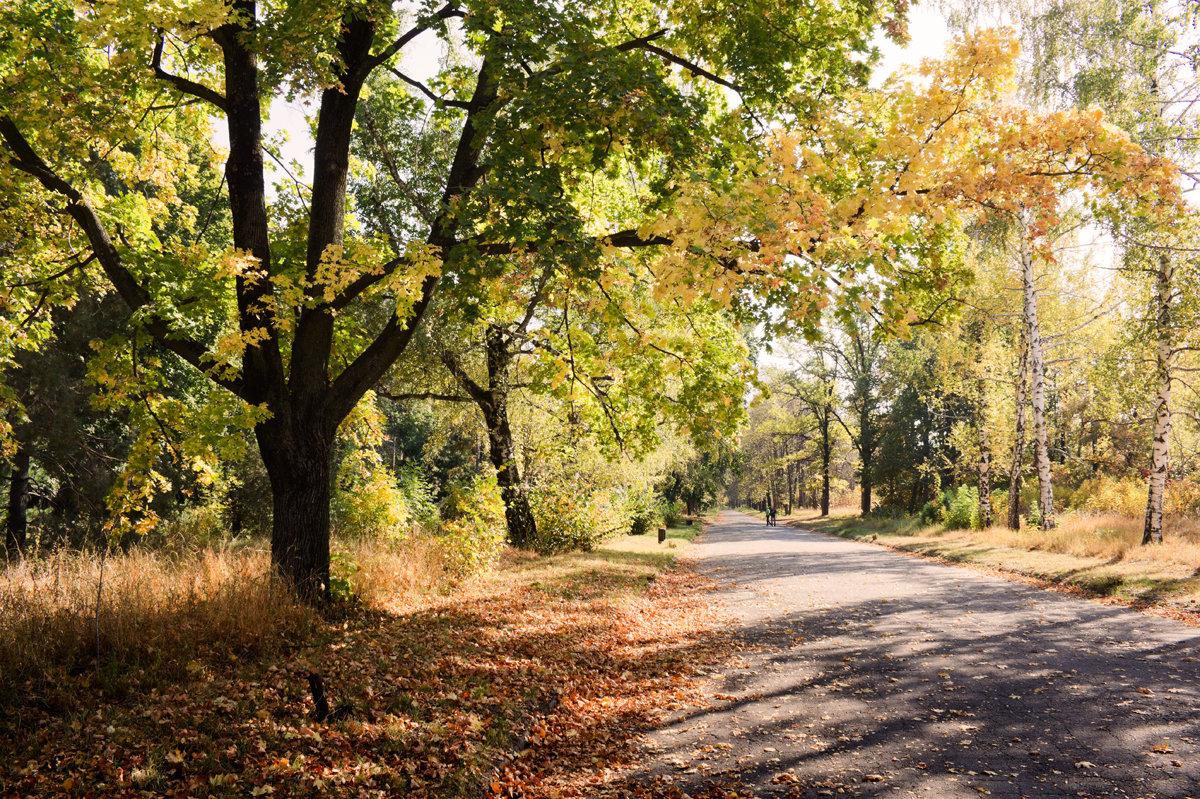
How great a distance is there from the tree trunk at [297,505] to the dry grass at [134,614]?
381 mm

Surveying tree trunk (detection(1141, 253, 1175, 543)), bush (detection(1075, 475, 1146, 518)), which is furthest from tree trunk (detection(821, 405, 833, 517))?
tree trunk (detection(1141, 253, 1175, 543))

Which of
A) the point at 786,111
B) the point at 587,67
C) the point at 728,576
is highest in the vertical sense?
the point at 786,111

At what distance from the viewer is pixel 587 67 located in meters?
5.10

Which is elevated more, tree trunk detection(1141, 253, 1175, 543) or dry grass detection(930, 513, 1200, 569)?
tree trunk detection(1141, 253, 1175, 543)

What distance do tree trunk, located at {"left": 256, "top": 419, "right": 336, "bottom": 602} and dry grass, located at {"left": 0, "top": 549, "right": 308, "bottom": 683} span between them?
38 cm

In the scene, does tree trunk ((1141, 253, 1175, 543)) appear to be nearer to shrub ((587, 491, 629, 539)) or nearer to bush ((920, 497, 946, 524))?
bush ((920, 497, 946, 524))

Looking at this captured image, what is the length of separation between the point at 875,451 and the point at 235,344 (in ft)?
132

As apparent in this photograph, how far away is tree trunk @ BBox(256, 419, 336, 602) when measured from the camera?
7.36m

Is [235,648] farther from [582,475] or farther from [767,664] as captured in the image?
[582,475]

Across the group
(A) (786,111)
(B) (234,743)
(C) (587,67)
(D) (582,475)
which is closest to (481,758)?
(B) (234,743)

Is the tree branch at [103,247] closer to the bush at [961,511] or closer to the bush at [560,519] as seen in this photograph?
the bush at [560,519]

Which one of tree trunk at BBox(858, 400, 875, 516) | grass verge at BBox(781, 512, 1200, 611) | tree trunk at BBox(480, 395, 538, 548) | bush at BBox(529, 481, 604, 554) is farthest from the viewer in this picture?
tree trunk at BBox(858, 400, 875, 516)

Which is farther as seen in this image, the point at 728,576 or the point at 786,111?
the point at 728,576

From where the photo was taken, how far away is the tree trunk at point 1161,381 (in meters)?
13.4
